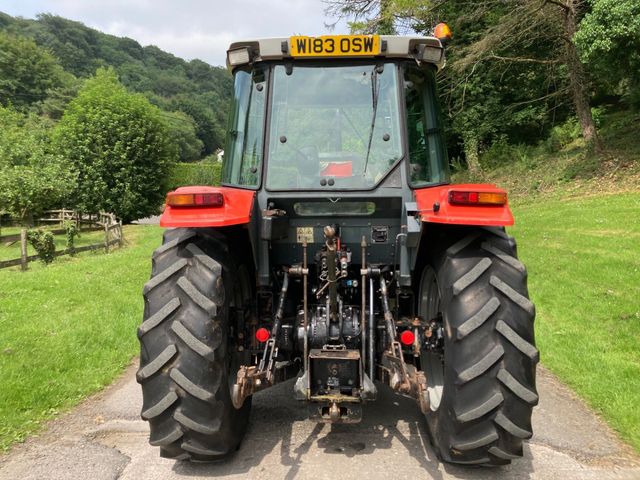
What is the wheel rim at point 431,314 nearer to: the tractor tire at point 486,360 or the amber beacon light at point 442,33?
the tractor tire at point 486,360

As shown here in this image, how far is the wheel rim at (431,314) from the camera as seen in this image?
328cm

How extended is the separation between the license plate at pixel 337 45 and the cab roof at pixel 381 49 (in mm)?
20

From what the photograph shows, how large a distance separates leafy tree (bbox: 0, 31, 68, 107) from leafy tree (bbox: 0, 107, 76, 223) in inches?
1440

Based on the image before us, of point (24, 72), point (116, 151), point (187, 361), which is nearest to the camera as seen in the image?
point (187, 361)

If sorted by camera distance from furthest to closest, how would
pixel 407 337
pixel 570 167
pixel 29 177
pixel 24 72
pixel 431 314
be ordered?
1. pixel 24 72
2. pixel 29 177
3. pixel 570 167
4. pixel 431 314
5. pixel 407 337

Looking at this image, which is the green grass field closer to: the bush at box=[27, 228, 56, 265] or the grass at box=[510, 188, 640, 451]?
the grass at box=[510, 188, 640, 451]

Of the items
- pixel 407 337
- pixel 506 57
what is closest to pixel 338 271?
pixel 407 337

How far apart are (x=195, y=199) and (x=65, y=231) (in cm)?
2144

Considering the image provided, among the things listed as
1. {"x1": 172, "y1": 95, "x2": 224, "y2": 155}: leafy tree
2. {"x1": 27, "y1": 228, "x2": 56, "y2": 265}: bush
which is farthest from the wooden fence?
{"x1": 172, "y1": 95, "x2": 224, "y2": 155}: leafy tree

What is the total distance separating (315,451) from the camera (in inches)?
123

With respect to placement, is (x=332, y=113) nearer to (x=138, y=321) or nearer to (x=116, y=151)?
(x=138, y=321)

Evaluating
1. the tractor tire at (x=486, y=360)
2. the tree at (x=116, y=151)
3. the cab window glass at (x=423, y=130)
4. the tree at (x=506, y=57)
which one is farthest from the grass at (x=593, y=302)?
the tree at (x=116, y=151)

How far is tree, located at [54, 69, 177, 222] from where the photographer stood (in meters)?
30.4

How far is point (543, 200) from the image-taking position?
674 inches
